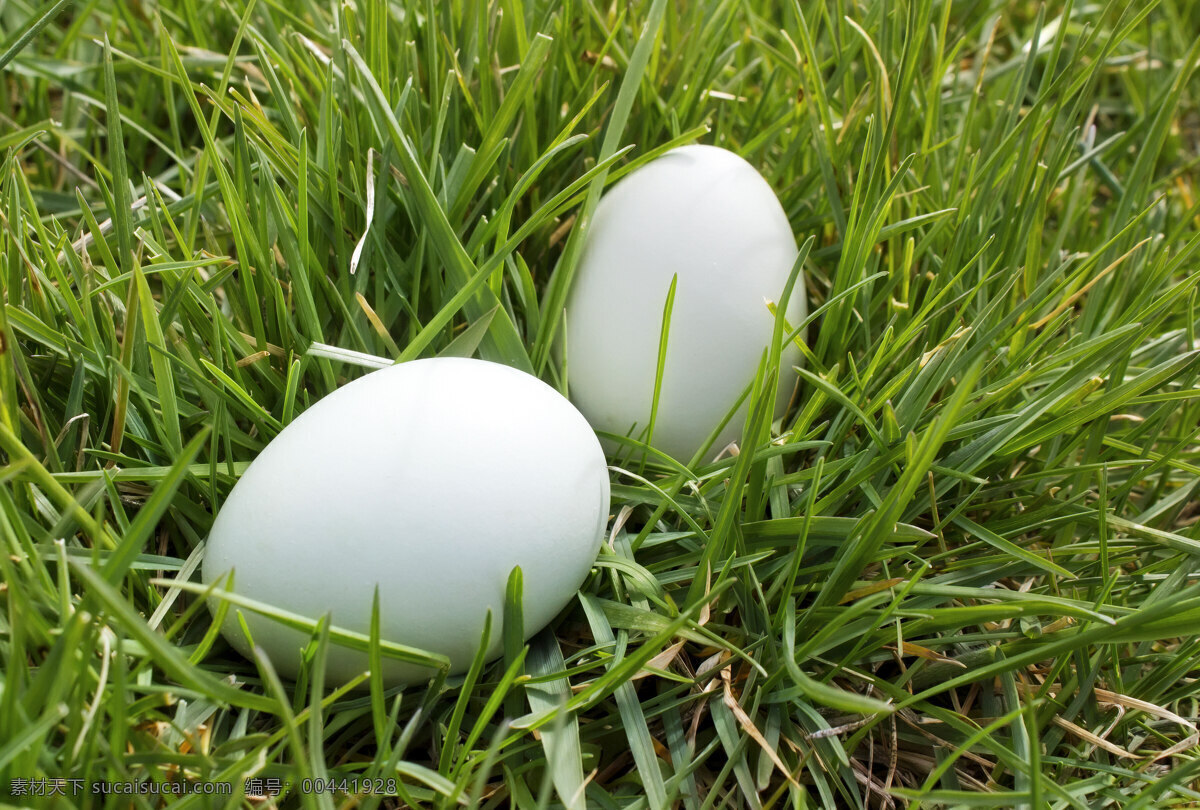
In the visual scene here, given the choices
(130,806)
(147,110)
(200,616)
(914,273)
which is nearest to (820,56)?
(914,273)

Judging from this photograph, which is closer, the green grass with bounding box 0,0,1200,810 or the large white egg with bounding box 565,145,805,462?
the green grass with bounding box 0,0,1200,810

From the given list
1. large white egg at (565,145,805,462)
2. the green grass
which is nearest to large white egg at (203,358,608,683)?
the green grass

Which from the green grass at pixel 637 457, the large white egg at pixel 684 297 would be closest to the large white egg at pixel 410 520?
the green grass at pixel 637 457

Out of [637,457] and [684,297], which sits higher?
[684,297]

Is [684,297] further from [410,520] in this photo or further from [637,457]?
[410,520]

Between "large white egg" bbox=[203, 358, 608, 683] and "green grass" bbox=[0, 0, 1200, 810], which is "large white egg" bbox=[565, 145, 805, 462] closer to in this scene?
"green grass" bbox=[0, 0, 1200, 810]

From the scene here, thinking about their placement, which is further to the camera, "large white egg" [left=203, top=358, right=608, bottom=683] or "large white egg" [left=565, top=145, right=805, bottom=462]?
"large white egg" [left=565, top=145, right=805, bottom=462]

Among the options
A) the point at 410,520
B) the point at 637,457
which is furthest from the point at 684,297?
the point at 410,520
